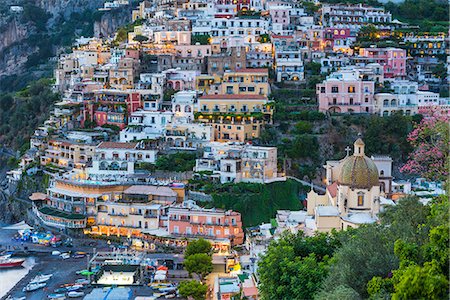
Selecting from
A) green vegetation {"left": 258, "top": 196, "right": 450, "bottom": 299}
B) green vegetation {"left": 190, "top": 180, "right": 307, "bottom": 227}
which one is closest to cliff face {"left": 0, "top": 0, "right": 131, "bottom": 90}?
green vegetation {"left": 190, "top": 180, "right": 307, "bottom": 227}

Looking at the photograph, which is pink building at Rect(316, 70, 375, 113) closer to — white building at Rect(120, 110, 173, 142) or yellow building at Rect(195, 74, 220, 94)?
yellow building at Rect(195, 74, 220, 94)

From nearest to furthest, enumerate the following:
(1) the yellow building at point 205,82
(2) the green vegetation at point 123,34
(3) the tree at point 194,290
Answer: (3) the tree at point 194,290 → (1) the yellow building at point 205,82 → (2) the green vegetation at point 123,34

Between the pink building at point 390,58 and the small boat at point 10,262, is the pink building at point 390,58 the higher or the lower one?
the higher one

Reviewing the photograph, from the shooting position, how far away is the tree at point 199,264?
101 ft

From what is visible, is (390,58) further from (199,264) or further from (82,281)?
(82,281)

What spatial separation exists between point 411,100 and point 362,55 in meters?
7.88

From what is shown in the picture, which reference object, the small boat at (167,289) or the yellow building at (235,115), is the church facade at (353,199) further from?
the yellow building at (235,115)

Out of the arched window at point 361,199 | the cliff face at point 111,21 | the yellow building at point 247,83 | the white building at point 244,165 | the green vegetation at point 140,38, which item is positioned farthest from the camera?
the cliff face at point 111,21

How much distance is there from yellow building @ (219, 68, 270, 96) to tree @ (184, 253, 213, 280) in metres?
17.5

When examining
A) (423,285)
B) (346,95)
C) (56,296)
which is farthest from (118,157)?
(423,285)

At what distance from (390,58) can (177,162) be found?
1861cm

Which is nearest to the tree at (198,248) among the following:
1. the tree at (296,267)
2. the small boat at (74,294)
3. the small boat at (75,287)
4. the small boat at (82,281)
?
the small boat at (82,281)

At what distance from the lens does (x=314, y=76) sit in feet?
162

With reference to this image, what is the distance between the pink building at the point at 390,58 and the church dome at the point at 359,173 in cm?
2428
